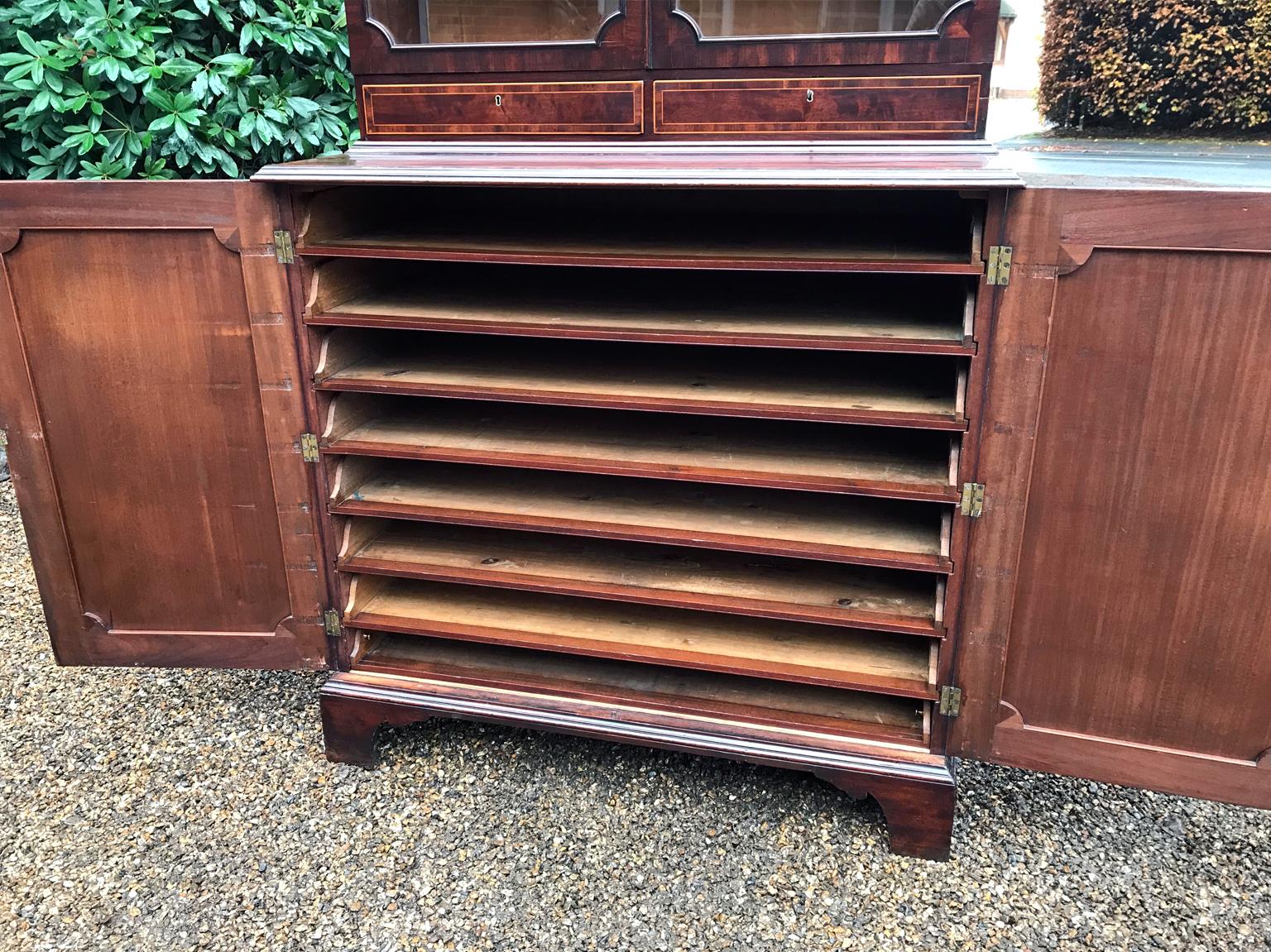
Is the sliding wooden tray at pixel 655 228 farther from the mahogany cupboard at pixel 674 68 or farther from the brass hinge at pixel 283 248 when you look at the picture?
the mahogany cupboard at pixel 674 68

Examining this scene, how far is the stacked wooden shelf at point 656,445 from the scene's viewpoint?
6.23 ft

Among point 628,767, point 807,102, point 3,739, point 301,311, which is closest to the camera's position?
point 807,102

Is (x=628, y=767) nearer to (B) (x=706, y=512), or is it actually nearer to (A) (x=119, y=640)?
(B) (x=706, y=512)

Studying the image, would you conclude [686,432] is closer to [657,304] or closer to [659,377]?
[659,377]

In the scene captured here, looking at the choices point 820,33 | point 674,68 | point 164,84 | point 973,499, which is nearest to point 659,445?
point 973,499

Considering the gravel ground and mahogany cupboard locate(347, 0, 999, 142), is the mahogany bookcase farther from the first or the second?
the gravel ground

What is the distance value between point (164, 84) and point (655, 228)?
5.77ft

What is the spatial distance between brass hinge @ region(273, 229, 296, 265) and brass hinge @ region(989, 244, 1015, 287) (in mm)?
1397

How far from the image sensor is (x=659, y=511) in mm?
2141

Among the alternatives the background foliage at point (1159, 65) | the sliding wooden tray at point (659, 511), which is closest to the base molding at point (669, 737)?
the sliding wooden tray at point (659, 511)

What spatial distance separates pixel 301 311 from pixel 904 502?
1.46 meters

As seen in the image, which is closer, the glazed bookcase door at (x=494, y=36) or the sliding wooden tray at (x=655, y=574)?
the glazed bookcase door at (x=494, y=36)

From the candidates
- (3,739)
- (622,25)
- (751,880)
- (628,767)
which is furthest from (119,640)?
(622,25)

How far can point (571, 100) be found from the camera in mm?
1899
